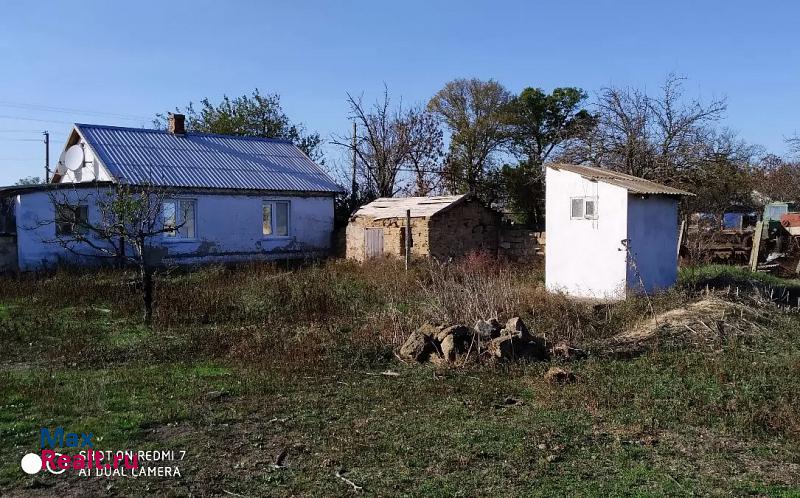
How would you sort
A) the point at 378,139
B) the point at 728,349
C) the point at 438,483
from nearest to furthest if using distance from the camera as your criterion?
the point at 438,483, the point at 728,349, the point at 378,139

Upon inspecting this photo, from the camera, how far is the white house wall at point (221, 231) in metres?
19.3

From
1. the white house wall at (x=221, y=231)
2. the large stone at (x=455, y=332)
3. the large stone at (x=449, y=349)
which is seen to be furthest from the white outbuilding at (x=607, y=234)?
the white house wall at (x=221, y=231)

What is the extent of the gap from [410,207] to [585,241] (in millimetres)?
8626

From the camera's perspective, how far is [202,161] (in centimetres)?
2314

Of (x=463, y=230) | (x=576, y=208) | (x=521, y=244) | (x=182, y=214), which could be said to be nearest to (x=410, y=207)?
(x=463, y=230)

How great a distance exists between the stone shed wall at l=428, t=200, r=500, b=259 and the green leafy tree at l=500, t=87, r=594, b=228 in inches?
318

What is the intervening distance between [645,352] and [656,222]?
5423mm

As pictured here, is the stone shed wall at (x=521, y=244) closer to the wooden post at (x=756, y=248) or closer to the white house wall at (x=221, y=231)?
the wooden post at (x=756, y=248)

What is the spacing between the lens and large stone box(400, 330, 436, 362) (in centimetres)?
880

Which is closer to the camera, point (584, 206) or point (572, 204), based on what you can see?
point (584, 206)

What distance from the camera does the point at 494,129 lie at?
1273 inches

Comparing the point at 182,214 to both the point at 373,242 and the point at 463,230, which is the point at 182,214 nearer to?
the point at 373,242

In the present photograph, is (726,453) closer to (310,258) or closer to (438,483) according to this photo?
(438,483)

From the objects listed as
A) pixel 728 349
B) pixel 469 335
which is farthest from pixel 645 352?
pixel 469 335
